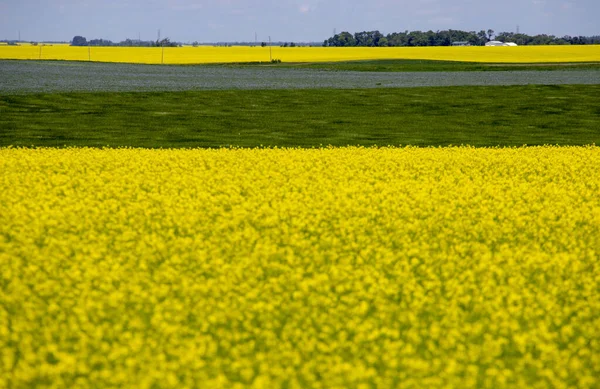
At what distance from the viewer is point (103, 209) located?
13.6m

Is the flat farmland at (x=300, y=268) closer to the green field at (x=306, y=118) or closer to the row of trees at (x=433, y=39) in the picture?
the green field at (x=306, y=118)

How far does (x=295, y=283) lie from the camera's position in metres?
9.68

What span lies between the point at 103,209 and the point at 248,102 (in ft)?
79.0

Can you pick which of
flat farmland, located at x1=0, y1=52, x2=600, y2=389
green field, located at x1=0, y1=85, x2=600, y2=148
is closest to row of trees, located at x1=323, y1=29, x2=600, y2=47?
green field, located at x1=0, y1=85, x2=600, y2=148

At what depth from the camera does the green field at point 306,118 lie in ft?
91.4

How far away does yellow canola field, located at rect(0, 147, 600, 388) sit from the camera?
7652 millimetres

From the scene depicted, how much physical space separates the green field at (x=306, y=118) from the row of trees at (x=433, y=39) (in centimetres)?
12652

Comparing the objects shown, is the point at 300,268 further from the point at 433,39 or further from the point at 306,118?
the point at 433,39

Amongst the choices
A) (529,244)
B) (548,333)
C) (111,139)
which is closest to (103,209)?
(529,244)

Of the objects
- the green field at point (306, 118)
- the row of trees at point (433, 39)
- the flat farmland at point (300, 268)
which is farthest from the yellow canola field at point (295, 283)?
the row of trees at point (433, 39)

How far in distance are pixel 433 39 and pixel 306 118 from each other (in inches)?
5519

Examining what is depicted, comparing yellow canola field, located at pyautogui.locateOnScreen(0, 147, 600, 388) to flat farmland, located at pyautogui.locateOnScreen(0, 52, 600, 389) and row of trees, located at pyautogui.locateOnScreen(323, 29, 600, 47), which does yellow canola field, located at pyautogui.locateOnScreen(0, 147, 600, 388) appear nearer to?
flat farmland, located at pyautogui.locateOnScreen(0, 52, 600, 389)

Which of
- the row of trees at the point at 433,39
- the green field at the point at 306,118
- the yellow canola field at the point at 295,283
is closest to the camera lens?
the yellow canola field at the point at 295,283

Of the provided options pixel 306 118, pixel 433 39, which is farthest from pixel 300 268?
pixel 433 39
